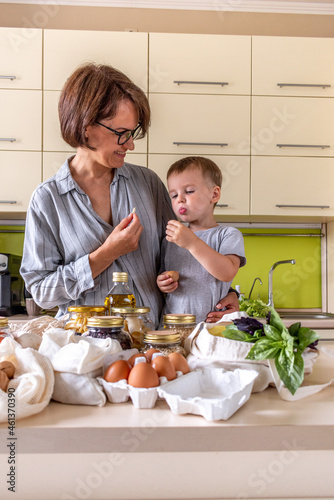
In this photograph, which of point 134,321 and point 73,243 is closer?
point 134,321

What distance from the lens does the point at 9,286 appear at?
2.56 m

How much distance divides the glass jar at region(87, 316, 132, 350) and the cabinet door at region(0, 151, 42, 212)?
2.01 m

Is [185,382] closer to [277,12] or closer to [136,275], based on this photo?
[136,275]

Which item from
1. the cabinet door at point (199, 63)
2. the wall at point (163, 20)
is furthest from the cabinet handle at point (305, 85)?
the wall at point (163, 20)

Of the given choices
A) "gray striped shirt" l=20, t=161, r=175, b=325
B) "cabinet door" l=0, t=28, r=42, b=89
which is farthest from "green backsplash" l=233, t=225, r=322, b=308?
"gray striped shirt" l=20, t=161, r=175, b=325

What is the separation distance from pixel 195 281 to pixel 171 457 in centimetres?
83

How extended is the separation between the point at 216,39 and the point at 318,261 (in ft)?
4.96

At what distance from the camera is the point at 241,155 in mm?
2752

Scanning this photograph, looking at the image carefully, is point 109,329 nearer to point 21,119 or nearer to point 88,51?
point 21,119

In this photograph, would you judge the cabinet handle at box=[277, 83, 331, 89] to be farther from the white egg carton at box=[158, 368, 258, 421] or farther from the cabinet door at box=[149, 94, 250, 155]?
the white egg carton at box=[158, 368, 258, 421]

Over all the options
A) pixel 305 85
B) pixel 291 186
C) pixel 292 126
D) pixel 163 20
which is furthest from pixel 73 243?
pixel 163 20

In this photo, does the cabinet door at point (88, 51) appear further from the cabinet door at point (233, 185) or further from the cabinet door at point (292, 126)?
the cabinet door at point (292, 126)

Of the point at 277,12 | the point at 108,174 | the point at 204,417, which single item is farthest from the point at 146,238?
the point at 277,12

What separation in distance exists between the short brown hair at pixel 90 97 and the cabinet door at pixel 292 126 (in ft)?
5.44
